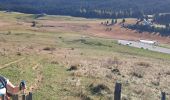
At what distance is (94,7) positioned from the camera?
176 m

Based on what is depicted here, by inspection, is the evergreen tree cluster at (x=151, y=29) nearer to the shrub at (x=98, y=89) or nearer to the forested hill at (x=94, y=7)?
the forested hill at (x=94, y=7)

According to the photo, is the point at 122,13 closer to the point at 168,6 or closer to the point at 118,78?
the point at 168,6

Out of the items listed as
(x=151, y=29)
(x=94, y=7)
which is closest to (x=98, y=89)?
(x=151, y=29)

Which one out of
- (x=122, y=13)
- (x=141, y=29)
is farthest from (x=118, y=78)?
(x=122, y=13)

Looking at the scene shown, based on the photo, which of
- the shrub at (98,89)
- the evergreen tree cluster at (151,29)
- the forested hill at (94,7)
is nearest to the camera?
the shrub at (98,89)

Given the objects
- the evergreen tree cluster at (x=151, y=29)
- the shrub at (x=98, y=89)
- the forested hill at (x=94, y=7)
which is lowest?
the evergreen tree cluster at (x=151, y=29)

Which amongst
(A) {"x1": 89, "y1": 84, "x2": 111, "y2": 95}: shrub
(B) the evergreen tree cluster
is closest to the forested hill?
(B) the evergreen tree cluster

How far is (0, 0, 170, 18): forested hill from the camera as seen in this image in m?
145

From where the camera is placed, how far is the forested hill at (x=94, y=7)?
14462 centimetres

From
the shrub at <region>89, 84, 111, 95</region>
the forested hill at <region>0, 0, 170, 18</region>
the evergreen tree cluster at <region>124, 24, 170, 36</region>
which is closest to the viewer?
the shrub at <region>89, 84, 111, 95</region>

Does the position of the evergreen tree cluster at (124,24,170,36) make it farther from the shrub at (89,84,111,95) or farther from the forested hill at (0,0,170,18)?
the shrub at (89,84,111,95)

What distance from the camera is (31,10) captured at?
15700 centimetres

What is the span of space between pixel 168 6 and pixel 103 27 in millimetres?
64439

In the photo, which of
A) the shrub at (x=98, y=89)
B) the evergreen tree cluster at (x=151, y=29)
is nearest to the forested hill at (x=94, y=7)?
the evergreen tree cluster at (x=151, y=29)
